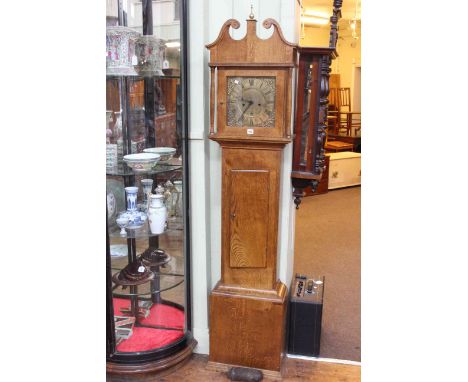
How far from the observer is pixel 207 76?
2.30 meters

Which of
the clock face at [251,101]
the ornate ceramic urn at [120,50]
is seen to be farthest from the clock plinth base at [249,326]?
the ornate ceramic urn at [120,50]

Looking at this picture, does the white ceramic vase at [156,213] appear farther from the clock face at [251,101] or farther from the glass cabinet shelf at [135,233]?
the clock face at [251,101]

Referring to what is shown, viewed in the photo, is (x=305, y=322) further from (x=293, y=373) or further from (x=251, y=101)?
(x=251, y=101)

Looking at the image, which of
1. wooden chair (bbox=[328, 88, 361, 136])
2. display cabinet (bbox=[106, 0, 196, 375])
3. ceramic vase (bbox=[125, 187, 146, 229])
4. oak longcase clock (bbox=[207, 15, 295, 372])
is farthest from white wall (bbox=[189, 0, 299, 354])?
wooden chair (bbox=[328, 88, 361, 136])

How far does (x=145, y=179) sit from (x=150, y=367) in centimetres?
89

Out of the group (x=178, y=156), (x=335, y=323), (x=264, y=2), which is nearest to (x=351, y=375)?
(x=335, y=323)

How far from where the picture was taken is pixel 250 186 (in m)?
2.17

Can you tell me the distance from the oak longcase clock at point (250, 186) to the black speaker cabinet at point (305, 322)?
0.19 meters

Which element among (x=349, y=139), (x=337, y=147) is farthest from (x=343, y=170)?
(x=349, y=139)

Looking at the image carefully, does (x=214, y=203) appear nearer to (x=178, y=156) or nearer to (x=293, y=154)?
(x=178, y=156)

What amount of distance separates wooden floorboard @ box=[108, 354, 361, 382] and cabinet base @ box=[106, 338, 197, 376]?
37 mm

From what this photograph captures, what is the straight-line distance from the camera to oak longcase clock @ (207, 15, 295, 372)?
205 centimetres

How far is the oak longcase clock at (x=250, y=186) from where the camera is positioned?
6.73ft

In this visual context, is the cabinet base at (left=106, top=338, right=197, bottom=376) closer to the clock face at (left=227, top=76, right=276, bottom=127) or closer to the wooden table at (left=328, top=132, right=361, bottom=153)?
the clock face at (left=227, top=76, right=276, bottom=127)
